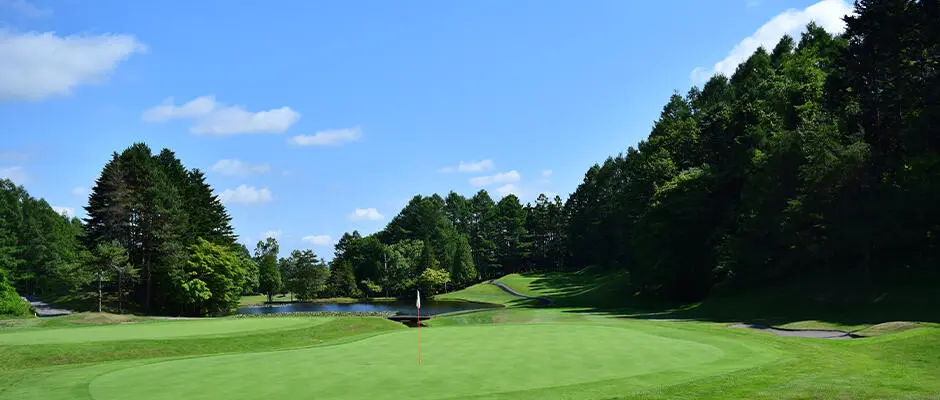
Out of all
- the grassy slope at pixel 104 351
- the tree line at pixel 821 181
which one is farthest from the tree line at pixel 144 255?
the tree line at pixel 821 181

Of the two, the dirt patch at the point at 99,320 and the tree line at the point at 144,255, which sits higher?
the tree line at the point at 144,255

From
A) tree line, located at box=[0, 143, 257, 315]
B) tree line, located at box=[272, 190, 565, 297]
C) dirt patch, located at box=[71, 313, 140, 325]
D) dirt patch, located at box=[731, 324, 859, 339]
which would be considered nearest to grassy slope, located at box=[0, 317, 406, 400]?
dirt patch, located at box=[71, 313, 140, 325]

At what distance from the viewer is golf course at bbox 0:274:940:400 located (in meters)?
12.7

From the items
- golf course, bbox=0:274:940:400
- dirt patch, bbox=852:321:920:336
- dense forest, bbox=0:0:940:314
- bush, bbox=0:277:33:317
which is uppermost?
dense forest, bbox=0:0:940:314

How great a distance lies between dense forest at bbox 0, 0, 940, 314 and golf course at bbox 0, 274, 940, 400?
53.7 ft

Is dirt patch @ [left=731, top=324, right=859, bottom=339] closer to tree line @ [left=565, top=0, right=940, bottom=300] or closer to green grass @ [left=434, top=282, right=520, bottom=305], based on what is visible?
tree line @ [left=565, top=0, right=940, bottom=300]

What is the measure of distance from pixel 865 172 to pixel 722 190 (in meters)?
19.6

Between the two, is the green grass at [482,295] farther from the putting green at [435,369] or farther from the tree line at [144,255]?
the putting green at [435,369]

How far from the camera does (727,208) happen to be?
54.5m

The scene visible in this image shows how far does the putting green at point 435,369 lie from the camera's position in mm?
13000

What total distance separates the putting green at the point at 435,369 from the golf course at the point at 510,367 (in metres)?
0.05

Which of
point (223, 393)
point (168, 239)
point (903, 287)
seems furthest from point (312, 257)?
point (223, 393)

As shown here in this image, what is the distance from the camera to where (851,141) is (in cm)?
4078

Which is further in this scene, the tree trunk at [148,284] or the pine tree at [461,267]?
the pine tree at [461,267]
